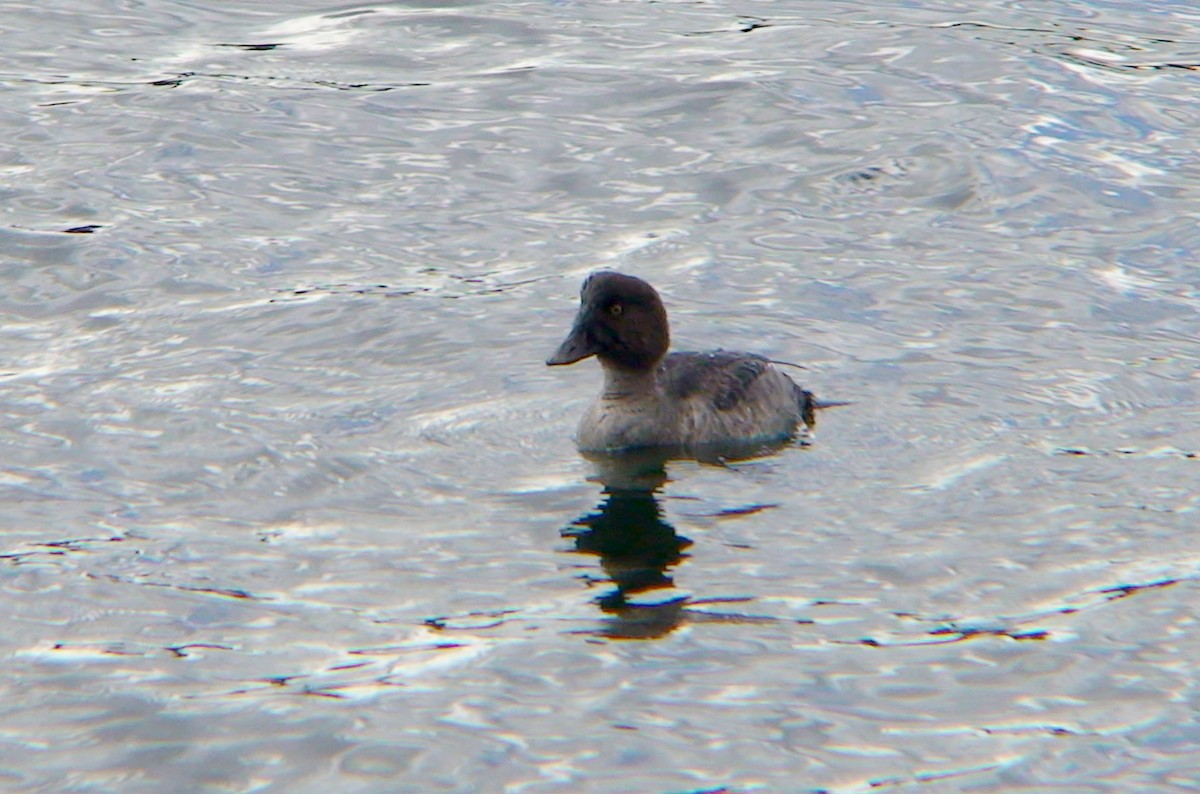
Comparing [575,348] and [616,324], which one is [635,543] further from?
[616,324]

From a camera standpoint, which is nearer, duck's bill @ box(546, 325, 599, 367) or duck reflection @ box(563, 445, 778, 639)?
duck reflection @ box(563, 445, 778, 639)

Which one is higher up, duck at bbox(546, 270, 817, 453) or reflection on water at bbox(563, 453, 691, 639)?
duck at bbox(546, 270, 817, 453)

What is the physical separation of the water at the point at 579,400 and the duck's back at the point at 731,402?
291 mm

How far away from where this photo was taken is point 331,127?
17.2 m

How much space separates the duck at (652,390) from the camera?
11414mm

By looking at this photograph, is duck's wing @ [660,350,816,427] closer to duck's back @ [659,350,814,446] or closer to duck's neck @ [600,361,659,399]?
duck's back @ [659,350,814,446]

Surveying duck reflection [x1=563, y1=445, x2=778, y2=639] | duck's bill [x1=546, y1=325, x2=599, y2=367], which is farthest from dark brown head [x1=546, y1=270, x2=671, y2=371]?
duck reflection [x1=563, y1=445, x2=778, y2=639]

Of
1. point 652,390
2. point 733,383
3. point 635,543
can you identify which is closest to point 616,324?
point 652,390

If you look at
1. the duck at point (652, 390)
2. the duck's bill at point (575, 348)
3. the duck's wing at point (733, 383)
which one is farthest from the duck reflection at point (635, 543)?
the duck's bill at point (575, 348)

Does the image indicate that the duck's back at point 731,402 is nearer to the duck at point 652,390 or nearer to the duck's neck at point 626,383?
the duck at point 652,390

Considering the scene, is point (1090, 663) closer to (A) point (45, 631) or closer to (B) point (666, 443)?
(B) point (666, 443)

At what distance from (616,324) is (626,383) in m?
0.37

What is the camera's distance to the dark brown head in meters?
11.4

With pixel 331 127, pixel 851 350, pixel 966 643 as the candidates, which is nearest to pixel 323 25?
pixel 331 127
